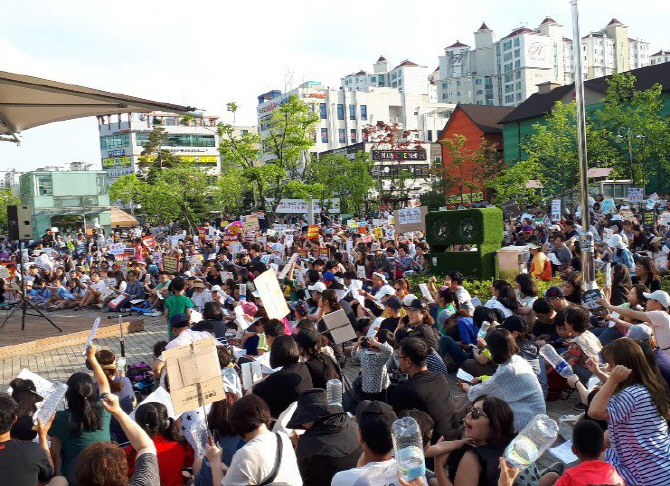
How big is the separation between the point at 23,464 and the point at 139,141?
376ft

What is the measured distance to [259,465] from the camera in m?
4.06

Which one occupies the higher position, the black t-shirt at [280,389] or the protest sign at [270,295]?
the protest sign at [270,295]

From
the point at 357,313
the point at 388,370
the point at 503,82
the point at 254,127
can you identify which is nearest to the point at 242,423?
the point at 388,370

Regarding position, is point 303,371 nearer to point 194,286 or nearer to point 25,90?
point 25,90

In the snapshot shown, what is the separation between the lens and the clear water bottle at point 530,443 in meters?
3.18

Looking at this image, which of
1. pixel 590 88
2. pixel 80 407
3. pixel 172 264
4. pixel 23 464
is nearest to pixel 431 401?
pixel 80 407

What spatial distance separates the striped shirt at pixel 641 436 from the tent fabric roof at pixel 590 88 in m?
47.0

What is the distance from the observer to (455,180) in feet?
161

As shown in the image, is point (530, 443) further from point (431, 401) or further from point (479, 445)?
point (431, 401)

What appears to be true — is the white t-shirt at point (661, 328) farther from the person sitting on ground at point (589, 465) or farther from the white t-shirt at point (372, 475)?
the white t-shirt at point (372, 475)

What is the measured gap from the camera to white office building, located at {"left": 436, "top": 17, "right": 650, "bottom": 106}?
124375mm

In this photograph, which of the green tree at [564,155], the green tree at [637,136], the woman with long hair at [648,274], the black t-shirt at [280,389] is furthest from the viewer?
the green tree at [637,136]

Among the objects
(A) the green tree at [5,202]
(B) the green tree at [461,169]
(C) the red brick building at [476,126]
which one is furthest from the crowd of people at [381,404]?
(A) the green tree at [5,202]

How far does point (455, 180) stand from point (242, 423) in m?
46.2
